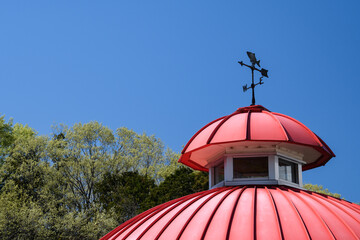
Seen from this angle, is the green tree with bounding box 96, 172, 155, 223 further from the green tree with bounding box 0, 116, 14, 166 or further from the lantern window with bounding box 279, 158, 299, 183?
the lantern window with bounding box 279, 158, 299, 183

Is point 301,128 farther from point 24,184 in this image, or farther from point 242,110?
point 24,184

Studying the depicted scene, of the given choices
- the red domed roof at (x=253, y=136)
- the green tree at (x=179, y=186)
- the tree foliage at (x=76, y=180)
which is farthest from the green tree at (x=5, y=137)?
the red domed roof at (x=253, y=136)

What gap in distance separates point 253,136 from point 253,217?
277 centimetres

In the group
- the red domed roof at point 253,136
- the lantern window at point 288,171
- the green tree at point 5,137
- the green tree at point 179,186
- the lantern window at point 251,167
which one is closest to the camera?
the red domed roof at point 253,136

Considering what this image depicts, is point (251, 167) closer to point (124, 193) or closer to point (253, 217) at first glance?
point (253, 217)

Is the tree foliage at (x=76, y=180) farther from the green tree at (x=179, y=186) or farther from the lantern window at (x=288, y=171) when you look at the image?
the lantern window at (x=288, y=171)

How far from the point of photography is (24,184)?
150ft

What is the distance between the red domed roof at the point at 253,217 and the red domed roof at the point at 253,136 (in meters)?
1.26

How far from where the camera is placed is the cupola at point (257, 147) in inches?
515

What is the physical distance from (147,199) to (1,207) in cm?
1167

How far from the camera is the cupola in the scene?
13086mm

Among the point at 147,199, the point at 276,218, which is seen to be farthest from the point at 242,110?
the point at 147,199

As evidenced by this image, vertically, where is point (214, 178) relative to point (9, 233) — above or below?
above

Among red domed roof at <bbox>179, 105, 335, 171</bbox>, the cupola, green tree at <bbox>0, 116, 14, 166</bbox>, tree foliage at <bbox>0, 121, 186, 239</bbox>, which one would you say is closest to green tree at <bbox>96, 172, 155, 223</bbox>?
tree foliage at <bbox>0, 121, 186, 239</bbox>
